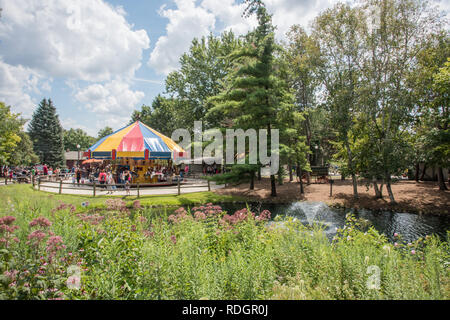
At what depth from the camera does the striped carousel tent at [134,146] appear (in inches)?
834

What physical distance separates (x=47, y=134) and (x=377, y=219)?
5904 centimetres

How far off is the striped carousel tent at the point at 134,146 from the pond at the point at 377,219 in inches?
390

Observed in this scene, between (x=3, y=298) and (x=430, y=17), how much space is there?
21354mm

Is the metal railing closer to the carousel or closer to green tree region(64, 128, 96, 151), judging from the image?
the carousel

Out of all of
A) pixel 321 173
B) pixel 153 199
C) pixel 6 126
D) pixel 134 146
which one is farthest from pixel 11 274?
pixel 6 126

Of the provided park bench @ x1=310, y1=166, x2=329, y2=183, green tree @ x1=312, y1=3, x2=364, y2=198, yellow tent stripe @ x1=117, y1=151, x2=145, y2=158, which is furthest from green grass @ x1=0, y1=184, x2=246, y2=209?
park bench @ x1=310, y1=166, x2=329, y2=183

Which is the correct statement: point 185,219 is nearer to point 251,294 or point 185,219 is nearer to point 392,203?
point 251,294

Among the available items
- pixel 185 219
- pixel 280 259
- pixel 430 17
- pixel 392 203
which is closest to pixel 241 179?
pixel 392 203

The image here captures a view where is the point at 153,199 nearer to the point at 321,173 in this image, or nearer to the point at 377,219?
the point at 377,219

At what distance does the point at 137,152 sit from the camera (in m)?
21.2

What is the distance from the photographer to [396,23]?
46.4ft

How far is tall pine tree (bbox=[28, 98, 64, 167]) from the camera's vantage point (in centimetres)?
4784

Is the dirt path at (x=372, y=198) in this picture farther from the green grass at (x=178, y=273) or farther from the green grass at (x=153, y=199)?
the green grass at (x=178, y=273)

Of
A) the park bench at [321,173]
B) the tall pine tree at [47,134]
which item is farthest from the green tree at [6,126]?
the park bench at [321,173]
